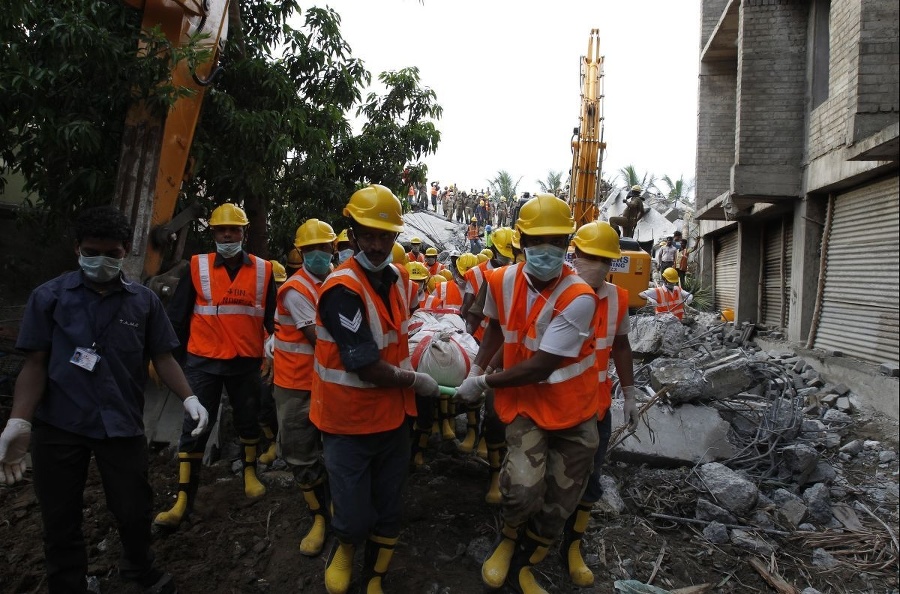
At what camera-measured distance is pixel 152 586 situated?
2.92 metres

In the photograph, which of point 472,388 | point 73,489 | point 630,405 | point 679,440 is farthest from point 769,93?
point 73,489

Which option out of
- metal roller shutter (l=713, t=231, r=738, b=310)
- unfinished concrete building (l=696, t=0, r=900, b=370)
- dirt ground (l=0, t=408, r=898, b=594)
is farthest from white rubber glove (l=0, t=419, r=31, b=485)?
metal roller shutter (l=713, t=231, r=738, b=310)

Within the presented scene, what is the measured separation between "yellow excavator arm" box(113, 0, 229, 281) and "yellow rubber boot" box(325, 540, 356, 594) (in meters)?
3.20

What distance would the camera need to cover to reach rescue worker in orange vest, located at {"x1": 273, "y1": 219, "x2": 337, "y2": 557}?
11.4ft

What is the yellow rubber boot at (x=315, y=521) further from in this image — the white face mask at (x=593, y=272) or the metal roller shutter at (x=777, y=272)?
the metal roller shutter at (x=777, y=272)

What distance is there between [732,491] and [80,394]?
13.3 ft

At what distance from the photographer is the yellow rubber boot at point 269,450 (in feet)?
15.8

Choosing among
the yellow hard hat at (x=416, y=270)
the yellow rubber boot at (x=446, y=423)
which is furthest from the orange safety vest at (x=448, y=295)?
the yellow rubber boot at (x=446, y=423)

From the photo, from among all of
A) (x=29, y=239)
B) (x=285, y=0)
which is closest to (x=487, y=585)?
(x=285, y=0)

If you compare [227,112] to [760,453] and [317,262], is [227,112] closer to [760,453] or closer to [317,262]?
[317,262]

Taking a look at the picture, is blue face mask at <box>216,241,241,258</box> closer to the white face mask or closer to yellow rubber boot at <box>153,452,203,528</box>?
yellow rubber boot at <box>153,452,203,528</box>

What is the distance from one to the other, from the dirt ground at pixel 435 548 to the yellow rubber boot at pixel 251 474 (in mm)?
67

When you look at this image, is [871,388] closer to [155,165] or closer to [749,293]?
[749,293]

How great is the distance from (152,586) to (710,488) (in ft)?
11.9
